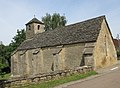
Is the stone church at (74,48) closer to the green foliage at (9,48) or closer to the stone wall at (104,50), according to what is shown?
the stone wall at (104,50)

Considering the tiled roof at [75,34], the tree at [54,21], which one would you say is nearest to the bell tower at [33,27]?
the tiled roof at [75,34]

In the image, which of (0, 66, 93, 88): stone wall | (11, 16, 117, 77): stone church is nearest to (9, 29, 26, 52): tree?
(11, 16, 117, 77): stone church

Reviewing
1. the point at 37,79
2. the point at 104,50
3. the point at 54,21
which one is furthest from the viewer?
the point at 54,21

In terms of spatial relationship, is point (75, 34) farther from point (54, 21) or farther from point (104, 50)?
point (54, 21)

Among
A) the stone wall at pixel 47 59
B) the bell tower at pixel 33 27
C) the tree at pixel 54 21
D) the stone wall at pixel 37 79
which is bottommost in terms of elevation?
the stone wall at pixel 37 79

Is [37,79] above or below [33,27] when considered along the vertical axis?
below

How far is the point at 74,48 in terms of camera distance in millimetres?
27281

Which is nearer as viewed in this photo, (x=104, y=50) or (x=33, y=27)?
(x=104, y=50)

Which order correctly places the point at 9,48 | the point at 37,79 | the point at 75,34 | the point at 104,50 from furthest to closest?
the point at 9,48 < the point at 75,34 < the point at 104,50 < the point at 37,79

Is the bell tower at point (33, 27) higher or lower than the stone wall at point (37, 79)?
higher

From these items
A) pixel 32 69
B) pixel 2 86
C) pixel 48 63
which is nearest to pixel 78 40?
pixel 48 63

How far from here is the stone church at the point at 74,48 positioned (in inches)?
973

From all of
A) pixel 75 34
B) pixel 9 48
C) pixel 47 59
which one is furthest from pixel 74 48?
pixel 9 48

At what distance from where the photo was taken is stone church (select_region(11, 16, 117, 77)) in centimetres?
2472
